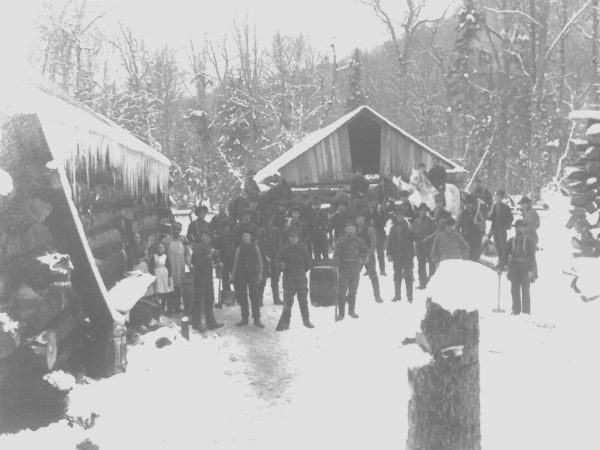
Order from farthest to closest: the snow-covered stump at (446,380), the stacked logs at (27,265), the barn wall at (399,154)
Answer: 1. the barn wall at (399,154)
2. the stacked logs at (27,265)
3. the snow-covered stump at (446,380)

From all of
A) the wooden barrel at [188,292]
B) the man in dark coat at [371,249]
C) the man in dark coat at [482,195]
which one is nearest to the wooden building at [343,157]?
the man in dark coat at [482,195]

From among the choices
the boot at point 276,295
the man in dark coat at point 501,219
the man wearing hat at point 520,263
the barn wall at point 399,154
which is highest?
the barn wall at point 399,154

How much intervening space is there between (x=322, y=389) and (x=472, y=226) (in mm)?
7120

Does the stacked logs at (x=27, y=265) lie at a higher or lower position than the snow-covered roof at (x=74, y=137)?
lower

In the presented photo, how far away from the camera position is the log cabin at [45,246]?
647 centimetres

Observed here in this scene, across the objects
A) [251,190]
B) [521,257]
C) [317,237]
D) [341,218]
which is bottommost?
[521,257]

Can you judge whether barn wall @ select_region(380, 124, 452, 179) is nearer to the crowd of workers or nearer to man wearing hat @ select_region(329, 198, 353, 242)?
the crowd of workers

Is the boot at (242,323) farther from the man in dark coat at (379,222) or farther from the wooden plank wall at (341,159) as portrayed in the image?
the wooden plank wall at (341,159)

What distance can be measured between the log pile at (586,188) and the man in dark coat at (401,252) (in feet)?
12.1

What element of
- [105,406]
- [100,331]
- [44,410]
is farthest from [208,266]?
[44,410]

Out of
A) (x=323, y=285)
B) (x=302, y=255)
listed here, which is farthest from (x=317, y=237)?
(x=302, y=255)

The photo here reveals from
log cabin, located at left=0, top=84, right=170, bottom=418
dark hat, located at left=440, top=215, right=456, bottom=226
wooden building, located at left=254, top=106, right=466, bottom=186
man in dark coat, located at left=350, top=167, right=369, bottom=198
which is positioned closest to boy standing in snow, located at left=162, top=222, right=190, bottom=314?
log cabin, located at left=0, top=84, right=170, bottom=418

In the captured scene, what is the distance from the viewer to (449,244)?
40.0 ft

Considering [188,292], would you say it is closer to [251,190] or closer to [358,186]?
[251,190]
